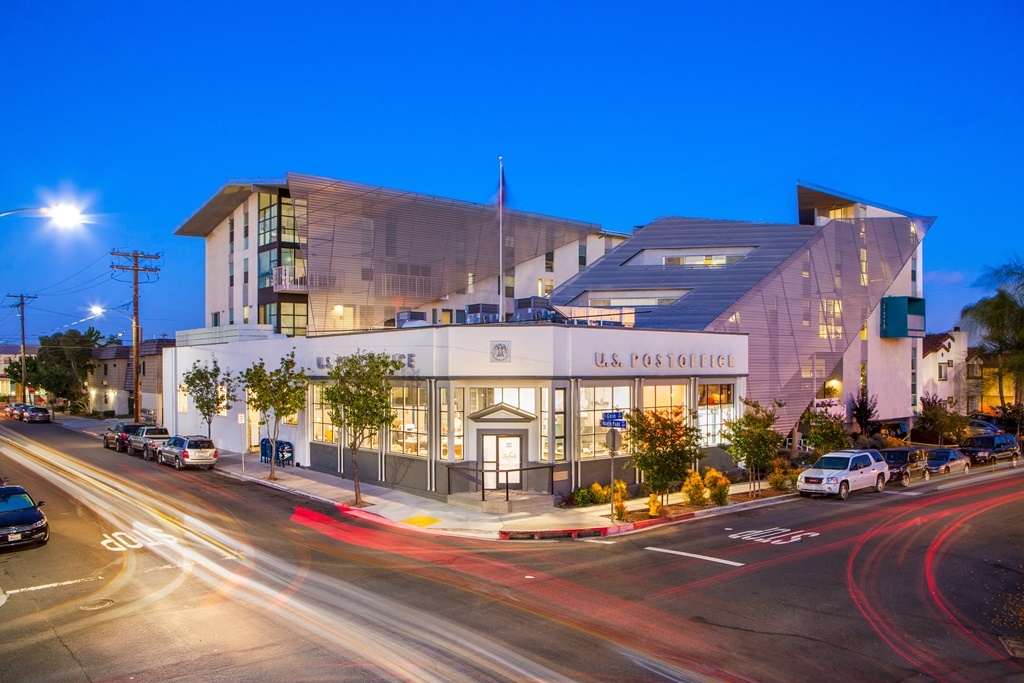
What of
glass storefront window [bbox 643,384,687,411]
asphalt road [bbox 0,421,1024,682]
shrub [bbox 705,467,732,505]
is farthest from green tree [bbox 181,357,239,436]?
shrub [bbox 705,467,732,505]

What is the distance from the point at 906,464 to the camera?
106 ft

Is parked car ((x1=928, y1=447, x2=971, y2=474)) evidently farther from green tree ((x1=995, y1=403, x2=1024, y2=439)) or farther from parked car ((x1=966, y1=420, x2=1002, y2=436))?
green tree ((x1=995, y1=403, x2=1024, y2=439))

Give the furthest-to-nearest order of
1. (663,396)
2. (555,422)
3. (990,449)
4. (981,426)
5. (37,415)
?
(37,415)
(981,426)
(990,449)
(663,396)
(555,422)

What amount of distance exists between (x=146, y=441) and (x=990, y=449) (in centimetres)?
4549

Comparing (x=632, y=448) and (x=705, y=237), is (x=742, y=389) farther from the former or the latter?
(x=705, y=237)

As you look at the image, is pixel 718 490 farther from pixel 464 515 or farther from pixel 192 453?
pixel 192 453

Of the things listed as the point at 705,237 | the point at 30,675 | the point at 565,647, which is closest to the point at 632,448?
the point at 565,647

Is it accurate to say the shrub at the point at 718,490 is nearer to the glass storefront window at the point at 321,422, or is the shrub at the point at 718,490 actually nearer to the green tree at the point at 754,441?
the green tree at the point at 754,441

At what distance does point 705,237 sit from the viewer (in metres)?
45.3

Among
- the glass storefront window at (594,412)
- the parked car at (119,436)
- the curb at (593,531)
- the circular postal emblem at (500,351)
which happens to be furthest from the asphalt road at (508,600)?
the parked car at (119,436)

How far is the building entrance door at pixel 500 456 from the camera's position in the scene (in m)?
25.8

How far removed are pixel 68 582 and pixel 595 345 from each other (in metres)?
17.6

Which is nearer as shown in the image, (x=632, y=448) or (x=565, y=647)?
(x=565, y=647)

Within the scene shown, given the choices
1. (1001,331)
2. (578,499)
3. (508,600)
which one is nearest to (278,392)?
(578,499)
